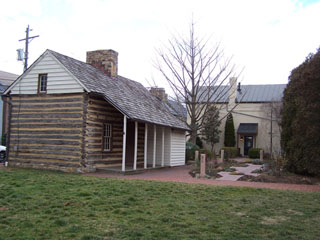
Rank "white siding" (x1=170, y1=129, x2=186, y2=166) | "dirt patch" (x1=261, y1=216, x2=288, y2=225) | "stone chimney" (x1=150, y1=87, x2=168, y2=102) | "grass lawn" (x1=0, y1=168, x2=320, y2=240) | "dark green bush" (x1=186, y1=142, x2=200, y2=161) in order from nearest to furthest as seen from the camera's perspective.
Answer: "grass lawn" (x1=0, y1=168, x2=320, y2=240) < "dirt patch" (x1=261, y1=216, x2=288, y2=225) < "white siding" (x1=170, y1=129, x2=186, y2=166) < "dark green bush" (x1=186, y1=142, x2=200, y2=161) < "stone chimney" (x1=150, y1=87, x2=168, y2=102)

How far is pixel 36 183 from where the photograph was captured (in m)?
11.1

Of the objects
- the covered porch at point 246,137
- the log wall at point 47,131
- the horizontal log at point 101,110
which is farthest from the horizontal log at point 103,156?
the covered porch at point 246,137

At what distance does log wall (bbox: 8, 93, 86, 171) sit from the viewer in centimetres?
1509

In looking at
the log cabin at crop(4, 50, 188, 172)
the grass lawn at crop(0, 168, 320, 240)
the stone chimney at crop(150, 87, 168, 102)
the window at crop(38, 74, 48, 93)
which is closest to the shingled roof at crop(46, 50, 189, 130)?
the log cabin at crop(4, 50, 188, 172)

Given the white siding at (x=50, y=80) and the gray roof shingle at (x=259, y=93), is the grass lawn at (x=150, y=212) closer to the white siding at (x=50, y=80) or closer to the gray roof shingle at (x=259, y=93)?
the white siding at (x=50, y=80)

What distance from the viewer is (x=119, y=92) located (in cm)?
1783

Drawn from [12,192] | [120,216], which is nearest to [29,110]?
[12,192]

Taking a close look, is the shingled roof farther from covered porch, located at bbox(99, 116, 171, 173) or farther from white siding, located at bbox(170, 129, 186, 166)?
covered porch, located at bbox(99, 116, 171, 173)

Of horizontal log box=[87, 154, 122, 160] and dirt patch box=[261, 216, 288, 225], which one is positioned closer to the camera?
dirt patch box=[261, 216, 288, 225]

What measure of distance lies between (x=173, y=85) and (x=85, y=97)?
42.1ft

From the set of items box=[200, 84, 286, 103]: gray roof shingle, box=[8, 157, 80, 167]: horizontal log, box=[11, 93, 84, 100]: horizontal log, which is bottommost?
box=[8, 157, 80, 167]: horizontal log

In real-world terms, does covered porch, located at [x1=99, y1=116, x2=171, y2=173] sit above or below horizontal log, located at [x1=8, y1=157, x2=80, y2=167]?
above

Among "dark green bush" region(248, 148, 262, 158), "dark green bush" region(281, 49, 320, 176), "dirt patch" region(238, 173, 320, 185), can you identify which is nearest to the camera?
"dirt patch" region(238, 173, 320, 185)

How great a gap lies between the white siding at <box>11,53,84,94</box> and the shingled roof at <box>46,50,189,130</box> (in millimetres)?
312
